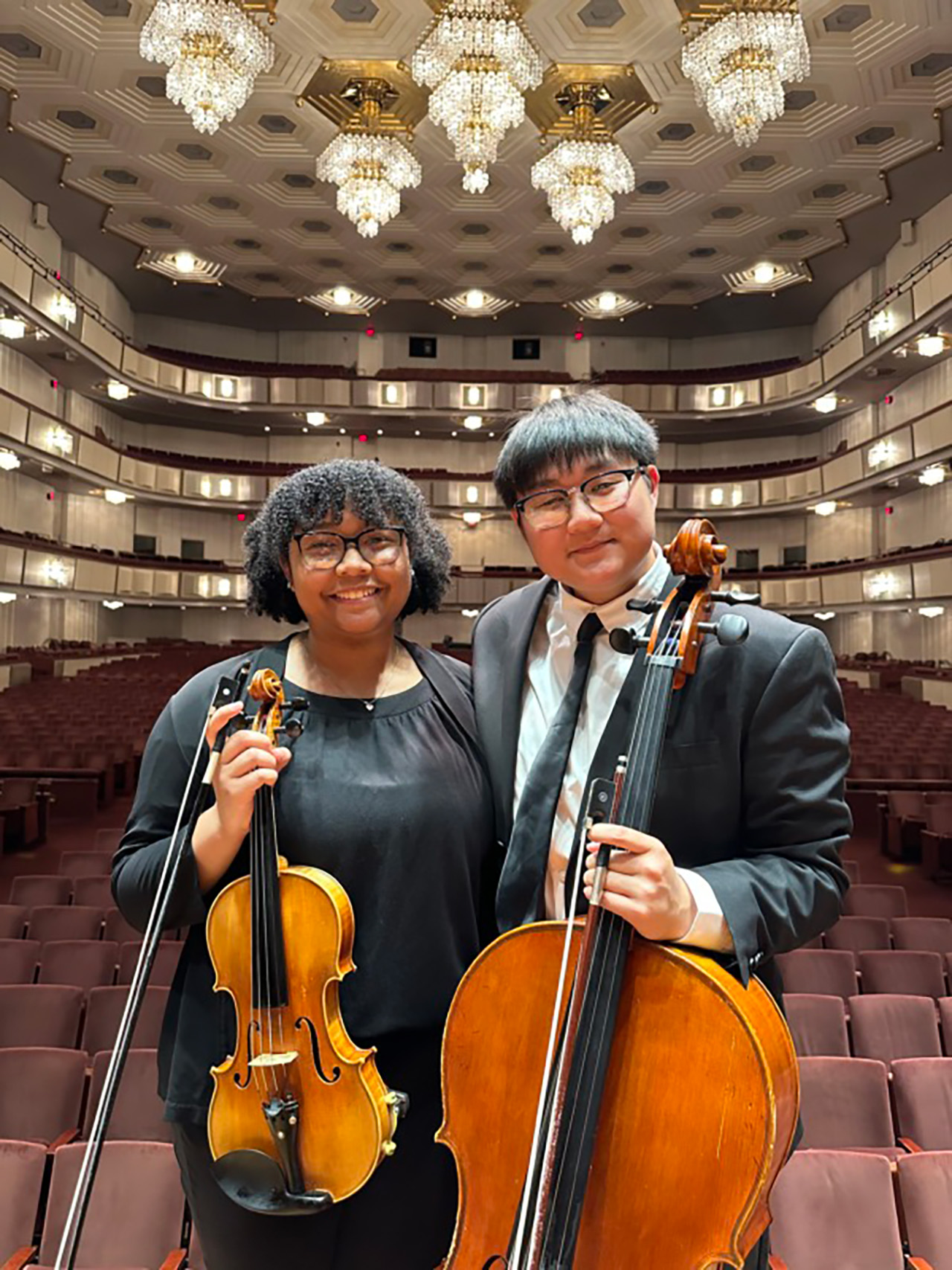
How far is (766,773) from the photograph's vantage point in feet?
4.31

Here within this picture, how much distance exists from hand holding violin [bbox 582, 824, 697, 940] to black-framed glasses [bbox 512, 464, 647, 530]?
511 mm

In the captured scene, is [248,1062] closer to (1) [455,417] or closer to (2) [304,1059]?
(2) [304,1059]

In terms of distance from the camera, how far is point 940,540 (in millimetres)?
17969

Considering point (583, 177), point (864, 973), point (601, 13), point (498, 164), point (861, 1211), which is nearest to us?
point (861, 1211)

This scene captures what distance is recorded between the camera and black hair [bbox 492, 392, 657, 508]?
1.42 meters

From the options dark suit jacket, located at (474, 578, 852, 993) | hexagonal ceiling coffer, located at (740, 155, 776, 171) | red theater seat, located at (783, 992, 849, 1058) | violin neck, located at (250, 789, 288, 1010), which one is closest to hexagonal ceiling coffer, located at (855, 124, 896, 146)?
hexagonal ceiling coffer, located at (740, 155, 776, 171)

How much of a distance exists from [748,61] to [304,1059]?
495 inches

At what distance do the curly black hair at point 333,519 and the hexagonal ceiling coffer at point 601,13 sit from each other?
13.7m

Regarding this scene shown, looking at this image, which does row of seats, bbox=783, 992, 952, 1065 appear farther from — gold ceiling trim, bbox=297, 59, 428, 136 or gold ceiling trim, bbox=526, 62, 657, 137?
gold ceiling trim, bbox=297, 59, 428, 136

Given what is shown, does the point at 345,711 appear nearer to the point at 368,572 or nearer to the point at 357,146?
the point at 368,572

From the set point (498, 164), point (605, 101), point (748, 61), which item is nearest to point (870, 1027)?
point (748, 61)

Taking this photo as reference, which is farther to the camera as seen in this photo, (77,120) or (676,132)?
(676,132)

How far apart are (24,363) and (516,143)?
34.8 feet

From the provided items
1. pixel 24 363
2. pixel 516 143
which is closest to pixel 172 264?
pixel 24 363
